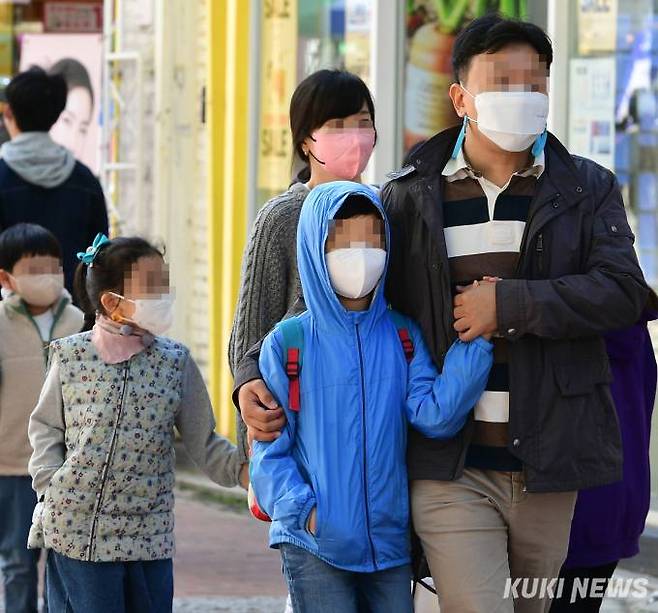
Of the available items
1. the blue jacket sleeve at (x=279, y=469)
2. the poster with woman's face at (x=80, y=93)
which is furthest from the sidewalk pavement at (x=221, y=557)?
the poster with woman's face at (x=80, y=93)

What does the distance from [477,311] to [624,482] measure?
890mm

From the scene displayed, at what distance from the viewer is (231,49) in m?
10.2

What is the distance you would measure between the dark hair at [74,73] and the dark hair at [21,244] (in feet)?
23.5

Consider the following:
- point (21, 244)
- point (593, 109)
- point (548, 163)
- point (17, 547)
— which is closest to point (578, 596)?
point (548, 163)

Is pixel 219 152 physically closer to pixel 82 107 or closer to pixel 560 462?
pixel 82 107

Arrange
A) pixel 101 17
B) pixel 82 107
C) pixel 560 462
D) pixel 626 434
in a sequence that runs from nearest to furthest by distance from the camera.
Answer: pixel 560 462
pixel 626 434
pixel 82 107
pixel 101 17

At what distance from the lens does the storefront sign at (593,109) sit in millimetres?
7883

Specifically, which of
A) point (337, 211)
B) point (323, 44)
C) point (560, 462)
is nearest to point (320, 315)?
point (337, 211)

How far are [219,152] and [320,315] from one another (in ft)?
21.2

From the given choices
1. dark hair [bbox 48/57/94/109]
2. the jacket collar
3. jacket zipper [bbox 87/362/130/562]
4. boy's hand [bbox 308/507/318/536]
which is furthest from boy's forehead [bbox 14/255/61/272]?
dark hair [bbox 48/57/94/109]

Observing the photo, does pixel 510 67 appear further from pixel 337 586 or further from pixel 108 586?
pixel 108 586

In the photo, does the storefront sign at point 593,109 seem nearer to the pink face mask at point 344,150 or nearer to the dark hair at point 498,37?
the pink face mask at point 344,150

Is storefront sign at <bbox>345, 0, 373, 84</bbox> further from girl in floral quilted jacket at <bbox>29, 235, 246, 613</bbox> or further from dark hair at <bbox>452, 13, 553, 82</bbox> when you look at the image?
dark hair at <bbox>452, 13, 553, 82</bbox>

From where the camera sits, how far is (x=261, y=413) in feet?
13.1
